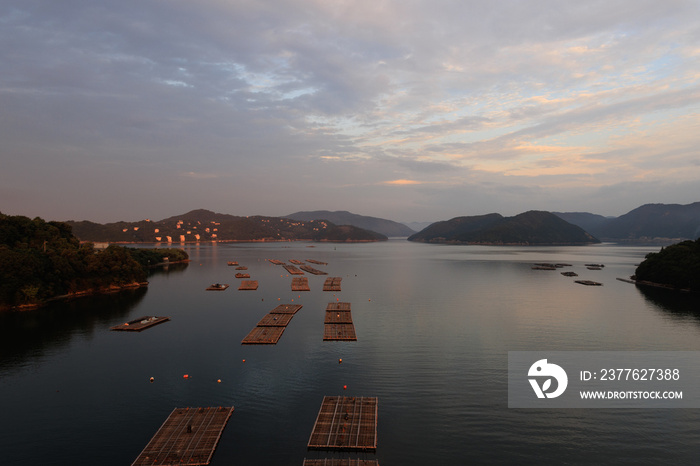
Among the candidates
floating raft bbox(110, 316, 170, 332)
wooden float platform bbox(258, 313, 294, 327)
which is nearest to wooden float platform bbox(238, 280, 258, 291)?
floating raft bbox(110, 316, 170, 332)

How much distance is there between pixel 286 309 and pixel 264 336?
24.1 metres

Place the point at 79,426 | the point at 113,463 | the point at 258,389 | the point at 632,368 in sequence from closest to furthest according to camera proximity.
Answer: the point at 113,463 < the point at 79,426 < the point at 258,389 < the point at 632,368

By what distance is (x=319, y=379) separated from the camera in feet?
161

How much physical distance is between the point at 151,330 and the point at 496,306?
79136 mm

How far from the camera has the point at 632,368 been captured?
54.9m


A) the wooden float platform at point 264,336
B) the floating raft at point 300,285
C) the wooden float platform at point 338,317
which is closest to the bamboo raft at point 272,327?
the wooden float platform at point 264,336

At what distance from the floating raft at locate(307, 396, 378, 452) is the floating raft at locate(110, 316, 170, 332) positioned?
168 ft

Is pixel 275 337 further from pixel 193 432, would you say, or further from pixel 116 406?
pixel 193 432

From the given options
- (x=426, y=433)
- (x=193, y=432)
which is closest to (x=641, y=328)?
(x=426, y=433)

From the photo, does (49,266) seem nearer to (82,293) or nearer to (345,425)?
(82,293)

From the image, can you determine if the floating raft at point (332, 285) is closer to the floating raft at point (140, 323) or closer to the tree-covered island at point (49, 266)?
the floating raft at point (140, 323)

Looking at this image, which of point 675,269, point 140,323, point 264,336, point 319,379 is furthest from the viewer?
point 675,269
